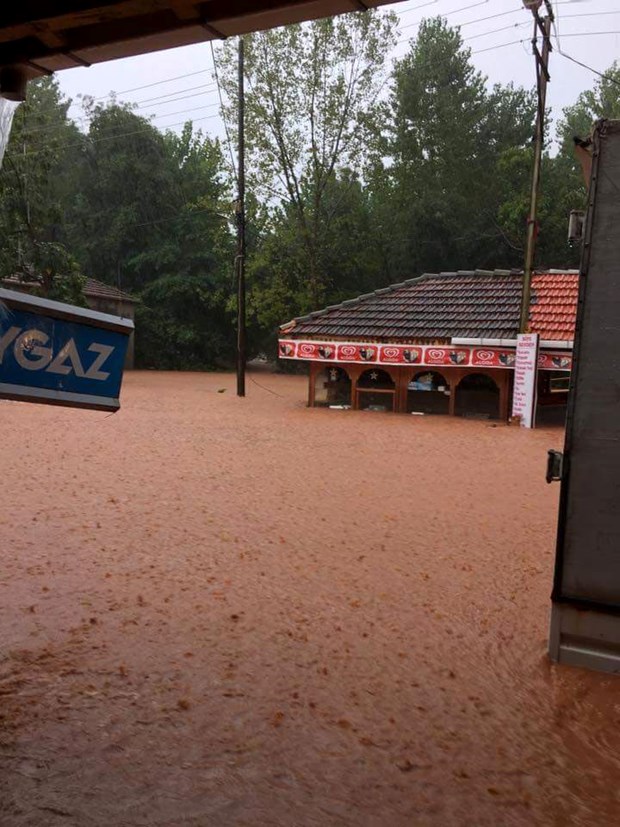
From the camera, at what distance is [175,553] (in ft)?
21.0

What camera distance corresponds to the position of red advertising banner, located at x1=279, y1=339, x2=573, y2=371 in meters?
15.7

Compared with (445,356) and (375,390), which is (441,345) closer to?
(445,356)

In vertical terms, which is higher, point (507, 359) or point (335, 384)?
point (507, 359)

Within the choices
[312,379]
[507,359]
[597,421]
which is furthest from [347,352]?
[597,421]

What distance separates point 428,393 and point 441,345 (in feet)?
5.47

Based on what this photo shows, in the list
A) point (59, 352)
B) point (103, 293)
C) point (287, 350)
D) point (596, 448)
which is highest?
point (103, 293)

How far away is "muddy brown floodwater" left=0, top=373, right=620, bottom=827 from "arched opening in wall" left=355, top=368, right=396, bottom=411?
341 inches

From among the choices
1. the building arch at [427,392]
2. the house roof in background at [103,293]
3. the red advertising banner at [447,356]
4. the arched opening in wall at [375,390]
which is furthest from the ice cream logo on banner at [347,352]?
the house roof in background at [103,293]

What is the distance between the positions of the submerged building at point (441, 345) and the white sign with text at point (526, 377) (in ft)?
1.37

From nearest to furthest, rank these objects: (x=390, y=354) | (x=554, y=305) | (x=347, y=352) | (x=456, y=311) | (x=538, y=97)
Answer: (x=538, y=97), (x=554, y=305), (x=390, y=354), (x=347, y=352), (x=456, y=311)

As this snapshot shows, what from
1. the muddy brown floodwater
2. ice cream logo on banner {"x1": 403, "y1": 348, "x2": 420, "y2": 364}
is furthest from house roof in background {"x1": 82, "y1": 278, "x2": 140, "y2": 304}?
the muddy brown floodwater

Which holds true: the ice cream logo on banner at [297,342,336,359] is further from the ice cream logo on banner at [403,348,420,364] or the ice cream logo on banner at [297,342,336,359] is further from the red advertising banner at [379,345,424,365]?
the ice cream logo on banner at [403,348,420,364]

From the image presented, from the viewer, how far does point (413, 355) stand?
17.0 meters

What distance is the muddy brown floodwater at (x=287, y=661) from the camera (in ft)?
9.84
